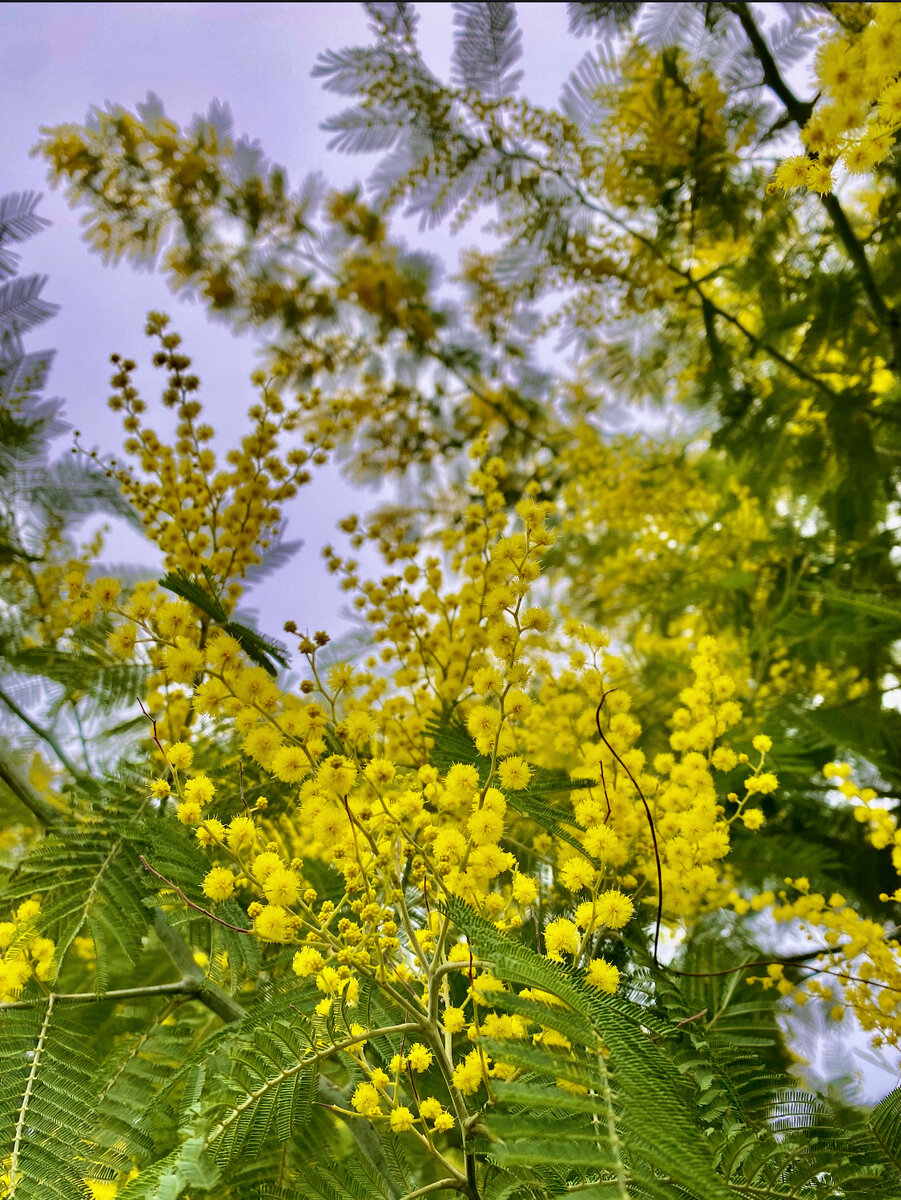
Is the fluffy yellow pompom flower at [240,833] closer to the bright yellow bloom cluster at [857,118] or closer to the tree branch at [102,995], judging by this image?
the tree branch at [102,995]

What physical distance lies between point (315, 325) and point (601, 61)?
1636 millimetres

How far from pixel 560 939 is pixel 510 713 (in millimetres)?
319

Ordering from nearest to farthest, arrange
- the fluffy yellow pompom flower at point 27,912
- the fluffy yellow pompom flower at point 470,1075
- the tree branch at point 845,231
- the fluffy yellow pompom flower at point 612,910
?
the fluffy yellow pompom flower at point 470,1075, the fluffy yellow pompom flower at point 612,910, the fluffy yellow pompom flower at point 27,912, the tree branch at point 845,231

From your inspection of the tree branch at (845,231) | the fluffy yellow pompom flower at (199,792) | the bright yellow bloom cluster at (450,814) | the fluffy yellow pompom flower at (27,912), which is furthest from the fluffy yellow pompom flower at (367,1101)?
the tree branch at (845,231)

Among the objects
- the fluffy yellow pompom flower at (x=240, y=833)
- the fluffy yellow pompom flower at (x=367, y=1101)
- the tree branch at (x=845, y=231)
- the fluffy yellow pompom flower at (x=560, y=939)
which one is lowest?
the fluffy yellow pompom flower at (x=367, y=1101)

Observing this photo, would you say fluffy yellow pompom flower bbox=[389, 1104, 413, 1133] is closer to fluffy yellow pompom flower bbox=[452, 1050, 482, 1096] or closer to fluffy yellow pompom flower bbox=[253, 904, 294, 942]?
fluffy yellow pompom flower bbox=[452, 1050, 482, 1096]

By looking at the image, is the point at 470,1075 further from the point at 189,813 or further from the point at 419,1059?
the point at 189,813

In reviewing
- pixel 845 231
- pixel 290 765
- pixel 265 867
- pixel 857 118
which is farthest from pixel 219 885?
pixel 845 231

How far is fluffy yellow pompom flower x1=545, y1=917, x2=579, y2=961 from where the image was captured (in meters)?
1.05

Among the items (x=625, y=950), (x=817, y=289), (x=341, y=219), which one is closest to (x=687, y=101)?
(x=817, y=289)

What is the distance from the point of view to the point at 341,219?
12.4 ft

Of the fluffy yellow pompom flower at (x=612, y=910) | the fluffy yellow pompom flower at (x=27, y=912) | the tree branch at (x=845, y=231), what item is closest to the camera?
the fluffy yellow pompom flower at (x=612, y=910)

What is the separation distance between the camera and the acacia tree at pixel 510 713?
3.39 ft

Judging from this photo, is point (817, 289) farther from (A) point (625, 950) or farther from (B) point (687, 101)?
(A) point (625, 950)
